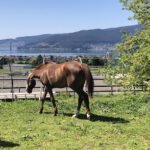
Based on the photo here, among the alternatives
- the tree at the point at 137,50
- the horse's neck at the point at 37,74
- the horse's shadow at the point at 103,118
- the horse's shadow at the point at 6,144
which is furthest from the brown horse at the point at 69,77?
the horse's shadow at the point at 6,144

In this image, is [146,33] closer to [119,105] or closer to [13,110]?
[119,105]

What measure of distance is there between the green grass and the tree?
121 cm

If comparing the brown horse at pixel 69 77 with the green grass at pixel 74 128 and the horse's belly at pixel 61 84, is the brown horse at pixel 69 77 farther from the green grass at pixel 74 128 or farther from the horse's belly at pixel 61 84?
the green grass at pixel 74 128

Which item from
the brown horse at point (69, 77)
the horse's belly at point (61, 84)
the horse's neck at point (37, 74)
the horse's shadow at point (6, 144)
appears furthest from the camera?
the horse's neck at point (37, 74)

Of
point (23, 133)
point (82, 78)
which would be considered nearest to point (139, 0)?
point (82, 78)

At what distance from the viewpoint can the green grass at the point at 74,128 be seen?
8.72m

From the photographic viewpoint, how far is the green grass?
28.6ft

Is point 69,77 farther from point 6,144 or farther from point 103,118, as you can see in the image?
point 6,144

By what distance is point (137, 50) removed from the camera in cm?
1399

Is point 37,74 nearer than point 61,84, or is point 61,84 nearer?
point 61,84

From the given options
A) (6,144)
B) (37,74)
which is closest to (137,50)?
(37,74)

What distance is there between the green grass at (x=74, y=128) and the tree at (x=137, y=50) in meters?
1.21

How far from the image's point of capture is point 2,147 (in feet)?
27.2

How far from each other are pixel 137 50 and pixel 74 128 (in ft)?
15.3
